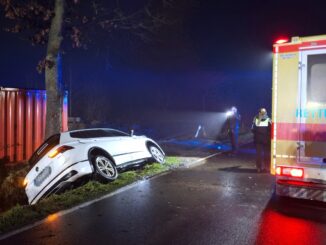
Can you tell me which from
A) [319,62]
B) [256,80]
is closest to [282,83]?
[319,62]

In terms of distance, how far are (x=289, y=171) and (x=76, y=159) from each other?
14.1 feet

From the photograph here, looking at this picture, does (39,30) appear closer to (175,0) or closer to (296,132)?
(175,0)

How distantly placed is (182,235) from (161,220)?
81 centimetres

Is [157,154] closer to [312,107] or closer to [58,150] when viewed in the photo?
[58,150]

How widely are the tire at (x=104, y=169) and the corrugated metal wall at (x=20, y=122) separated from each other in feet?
11.2

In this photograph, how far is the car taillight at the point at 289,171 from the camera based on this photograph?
240 inches

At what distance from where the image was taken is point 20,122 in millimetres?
11250

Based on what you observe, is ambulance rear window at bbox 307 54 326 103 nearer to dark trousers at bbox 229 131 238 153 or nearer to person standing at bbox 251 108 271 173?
person standing at bbox 251 108 271 173

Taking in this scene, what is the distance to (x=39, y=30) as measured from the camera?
1150cm

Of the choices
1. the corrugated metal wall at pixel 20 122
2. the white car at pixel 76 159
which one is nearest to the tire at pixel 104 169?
the white car at pixel 76 159

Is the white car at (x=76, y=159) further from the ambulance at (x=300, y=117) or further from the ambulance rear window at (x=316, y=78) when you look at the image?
the ambulance rear window at (x=316, y=78)

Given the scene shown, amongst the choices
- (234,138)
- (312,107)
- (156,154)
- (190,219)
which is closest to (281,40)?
(312,107)

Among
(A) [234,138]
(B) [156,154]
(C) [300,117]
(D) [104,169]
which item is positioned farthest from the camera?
(A) [234,138]

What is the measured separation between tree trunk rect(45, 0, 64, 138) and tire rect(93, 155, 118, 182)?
2.54m
